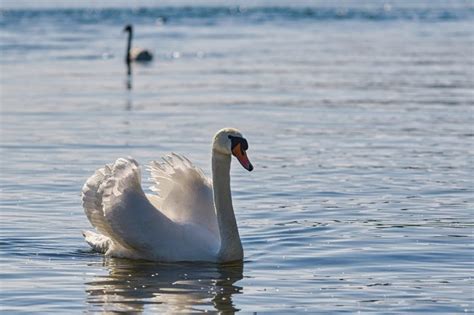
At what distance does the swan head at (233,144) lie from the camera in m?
10.9

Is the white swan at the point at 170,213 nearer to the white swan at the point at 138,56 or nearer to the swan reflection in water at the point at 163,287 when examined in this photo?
the swan reflection in water at the point at 163,287

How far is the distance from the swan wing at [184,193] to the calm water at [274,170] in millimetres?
545

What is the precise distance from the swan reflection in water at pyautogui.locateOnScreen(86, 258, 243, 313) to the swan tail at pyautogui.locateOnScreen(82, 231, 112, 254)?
9.1 inches

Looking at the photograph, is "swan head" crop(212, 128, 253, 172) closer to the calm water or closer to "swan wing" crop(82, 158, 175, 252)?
"swan wing" crop(82, 158, 175, 252)

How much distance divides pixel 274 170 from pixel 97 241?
4.67m

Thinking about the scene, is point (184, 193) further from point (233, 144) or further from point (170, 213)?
point (233, 144)

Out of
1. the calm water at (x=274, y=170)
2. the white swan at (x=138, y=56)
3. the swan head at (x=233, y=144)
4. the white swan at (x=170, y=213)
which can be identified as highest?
the swan head at (x=233, y=144)

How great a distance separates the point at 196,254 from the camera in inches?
438

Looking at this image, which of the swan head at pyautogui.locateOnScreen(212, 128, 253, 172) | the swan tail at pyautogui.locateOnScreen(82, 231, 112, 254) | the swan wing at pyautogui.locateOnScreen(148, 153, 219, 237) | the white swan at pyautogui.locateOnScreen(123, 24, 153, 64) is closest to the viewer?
the swan head at pyautogui.locateOnScreen(212, 128, 253, 172)

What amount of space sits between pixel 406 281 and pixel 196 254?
1883 mm

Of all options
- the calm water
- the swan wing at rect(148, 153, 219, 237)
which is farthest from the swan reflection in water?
the swan wing at rect(148, 153, 219, 237)

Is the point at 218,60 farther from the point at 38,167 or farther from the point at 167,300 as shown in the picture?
the point at 167,300

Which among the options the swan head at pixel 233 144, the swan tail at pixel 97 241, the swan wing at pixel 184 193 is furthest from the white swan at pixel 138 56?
the swan head at pixel 233 144

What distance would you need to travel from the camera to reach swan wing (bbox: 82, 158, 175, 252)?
36.0 ft
